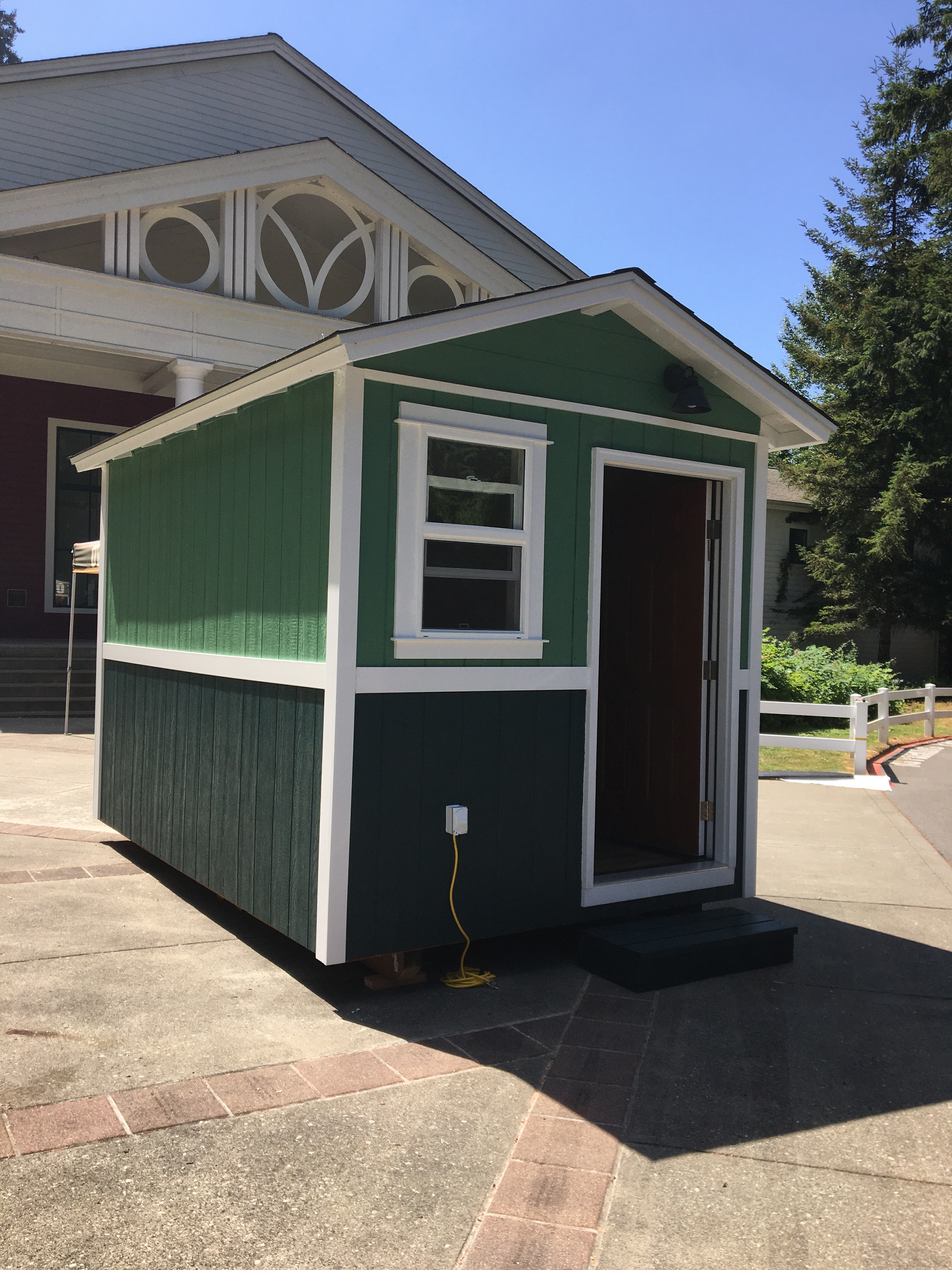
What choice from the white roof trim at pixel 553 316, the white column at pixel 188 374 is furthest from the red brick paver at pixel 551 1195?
the white column at pixel 188 374

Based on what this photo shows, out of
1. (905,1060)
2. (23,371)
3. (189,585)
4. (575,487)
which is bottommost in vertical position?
(905,1060)

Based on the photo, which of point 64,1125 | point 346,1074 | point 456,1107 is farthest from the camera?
point 346,1074

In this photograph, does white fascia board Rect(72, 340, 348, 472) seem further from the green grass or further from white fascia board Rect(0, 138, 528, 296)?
the green grass

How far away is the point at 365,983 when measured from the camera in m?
4.76

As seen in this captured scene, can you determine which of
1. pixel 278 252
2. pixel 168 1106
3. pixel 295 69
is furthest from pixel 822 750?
pixel 295 69

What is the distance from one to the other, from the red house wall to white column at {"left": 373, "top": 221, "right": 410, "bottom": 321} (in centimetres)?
534

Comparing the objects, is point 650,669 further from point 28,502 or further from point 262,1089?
point 28,502

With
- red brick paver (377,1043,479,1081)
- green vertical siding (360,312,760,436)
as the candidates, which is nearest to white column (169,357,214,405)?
green vertical siding (360,312,760,436)

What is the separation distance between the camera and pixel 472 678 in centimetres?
482

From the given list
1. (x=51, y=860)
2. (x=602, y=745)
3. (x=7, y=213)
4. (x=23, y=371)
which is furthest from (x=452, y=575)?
(x=23, y=371)

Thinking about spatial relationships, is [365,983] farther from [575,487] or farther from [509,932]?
[575,487]

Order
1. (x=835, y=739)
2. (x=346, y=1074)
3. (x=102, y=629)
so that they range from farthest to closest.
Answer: (x=835, y=739) → (x=102, y=629) → (x=346, y=1074)

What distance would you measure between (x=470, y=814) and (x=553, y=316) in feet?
7.79

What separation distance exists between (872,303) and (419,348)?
2446 cm
